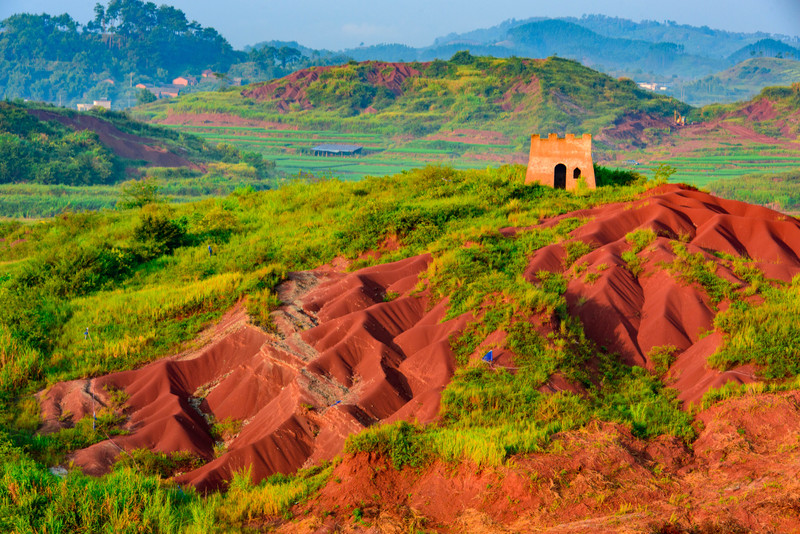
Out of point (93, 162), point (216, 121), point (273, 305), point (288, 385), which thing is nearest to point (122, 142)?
point (93, 162)

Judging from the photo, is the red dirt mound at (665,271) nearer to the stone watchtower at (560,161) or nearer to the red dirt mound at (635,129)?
the stone watchtower at (560,161)

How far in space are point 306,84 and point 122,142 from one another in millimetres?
69818

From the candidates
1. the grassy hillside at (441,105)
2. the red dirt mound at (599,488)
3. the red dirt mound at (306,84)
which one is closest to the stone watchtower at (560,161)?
the red dirt mound at (599,488)

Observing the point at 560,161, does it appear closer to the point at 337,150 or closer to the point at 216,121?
the point at 337,150

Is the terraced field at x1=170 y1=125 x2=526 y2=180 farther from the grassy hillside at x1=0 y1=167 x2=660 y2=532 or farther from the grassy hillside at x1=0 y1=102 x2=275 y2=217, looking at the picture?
the grassy hillside at x1=0 y1=167 x2=660 y2=532

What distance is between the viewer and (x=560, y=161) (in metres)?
31.3

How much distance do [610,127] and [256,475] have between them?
129 m

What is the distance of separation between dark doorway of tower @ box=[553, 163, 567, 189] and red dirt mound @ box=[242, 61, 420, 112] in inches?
5240

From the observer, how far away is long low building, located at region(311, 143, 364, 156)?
130 meters

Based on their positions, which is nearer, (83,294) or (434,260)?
(434,260)

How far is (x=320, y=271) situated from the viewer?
2530cm

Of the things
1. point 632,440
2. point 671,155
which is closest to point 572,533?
point 632,440

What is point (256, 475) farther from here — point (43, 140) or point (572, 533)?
point (43, 140)

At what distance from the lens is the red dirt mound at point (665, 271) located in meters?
19.0
